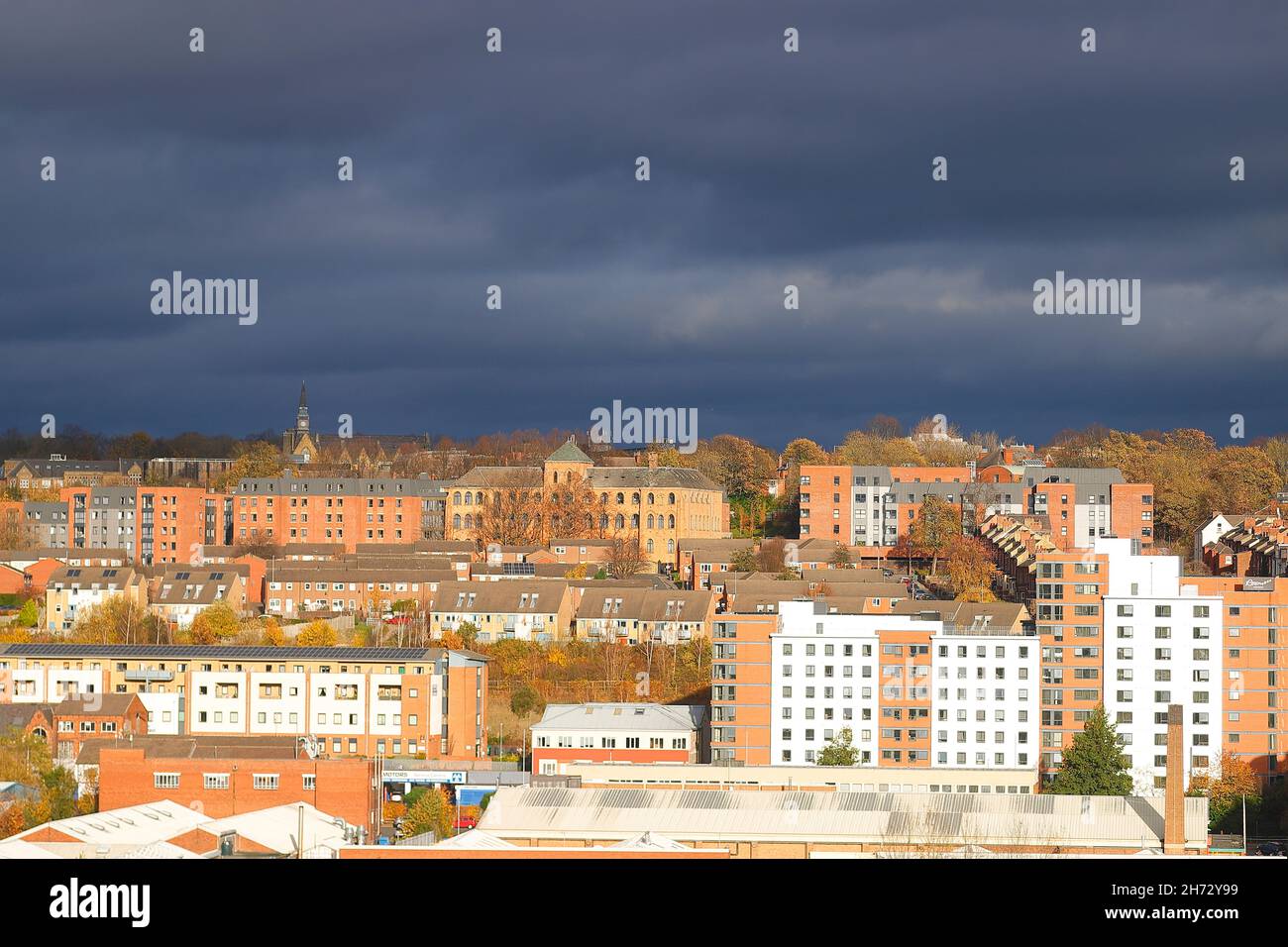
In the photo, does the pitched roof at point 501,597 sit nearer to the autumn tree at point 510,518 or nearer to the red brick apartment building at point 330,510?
the autumn tree at point 510,518

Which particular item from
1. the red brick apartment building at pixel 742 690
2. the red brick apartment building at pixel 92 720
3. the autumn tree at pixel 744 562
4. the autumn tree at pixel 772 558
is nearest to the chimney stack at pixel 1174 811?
the red brick apartment building at pixel 742 690

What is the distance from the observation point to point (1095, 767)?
39375 millimetres

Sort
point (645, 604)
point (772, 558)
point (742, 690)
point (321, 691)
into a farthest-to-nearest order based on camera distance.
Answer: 1. point (772, 558)
2. point (645, 604)
3. point (321, 691)
4. point (742, 690)

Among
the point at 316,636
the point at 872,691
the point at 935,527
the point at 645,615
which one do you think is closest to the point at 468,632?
the point at 316,636

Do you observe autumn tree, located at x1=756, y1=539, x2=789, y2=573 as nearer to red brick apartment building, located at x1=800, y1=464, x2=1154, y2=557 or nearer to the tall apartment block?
red brick apartment building, located at x1=800, y1=464, x2=1154, y2=557

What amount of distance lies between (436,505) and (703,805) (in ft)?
171

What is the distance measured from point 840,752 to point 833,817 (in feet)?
33.2

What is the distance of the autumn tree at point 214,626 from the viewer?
57.1 metres

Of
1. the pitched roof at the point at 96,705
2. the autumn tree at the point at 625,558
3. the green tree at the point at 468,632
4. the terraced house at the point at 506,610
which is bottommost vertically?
the pitched roof at the point at 96,705

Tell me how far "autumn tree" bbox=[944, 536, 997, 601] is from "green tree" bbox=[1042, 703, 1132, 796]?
481 inches

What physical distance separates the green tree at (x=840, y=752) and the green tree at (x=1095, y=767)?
4500 mm

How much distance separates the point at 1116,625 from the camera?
43750 mm

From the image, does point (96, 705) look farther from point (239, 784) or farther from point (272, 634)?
point (239, 784)
